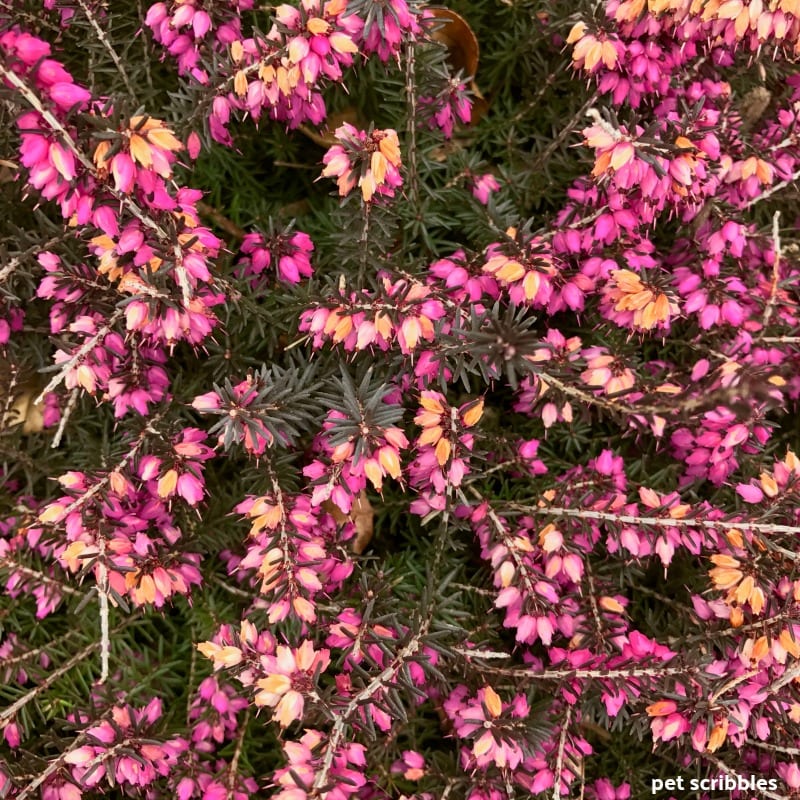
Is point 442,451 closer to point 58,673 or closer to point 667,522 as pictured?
point 667,522

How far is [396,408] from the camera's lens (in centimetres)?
187

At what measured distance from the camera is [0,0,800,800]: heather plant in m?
1.82

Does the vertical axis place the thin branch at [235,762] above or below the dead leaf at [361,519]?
below

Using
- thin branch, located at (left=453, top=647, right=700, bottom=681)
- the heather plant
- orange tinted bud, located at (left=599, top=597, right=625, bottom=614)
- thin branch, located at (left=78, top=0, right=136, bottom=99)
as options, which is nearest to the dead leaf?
the heather plant

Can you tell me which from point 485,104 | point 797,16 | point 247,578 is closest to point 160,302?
point 247,578

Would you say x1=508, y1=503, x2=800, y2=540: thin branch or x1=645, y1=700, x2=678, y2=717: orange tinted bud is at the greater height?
x1=508, y1=503, x2=800, y2=540: thin branch

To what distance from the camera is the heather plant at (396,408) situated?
5.96 ft

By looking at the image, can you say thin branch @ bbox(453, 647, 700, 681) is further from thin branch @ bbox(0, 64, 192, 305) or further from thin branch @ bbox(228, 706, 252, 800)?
thin branch @ bbox(0, 64, 192, 305)

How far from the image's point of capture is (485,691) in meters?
2.02

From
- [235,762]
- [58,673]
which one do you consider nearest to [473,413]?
[235,762]

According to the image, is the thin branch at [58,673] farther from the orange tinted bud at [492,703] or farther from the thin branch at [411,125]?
the thin branch at [411,125]

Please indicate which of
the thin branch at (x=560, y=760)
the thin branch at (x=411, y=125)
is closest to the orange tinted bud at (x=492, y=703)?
the thin branch at (x=560, y=760)

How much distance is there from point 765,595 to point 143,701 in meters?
2.11

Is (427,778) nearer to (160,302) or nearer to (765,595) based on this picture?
(765,595)
